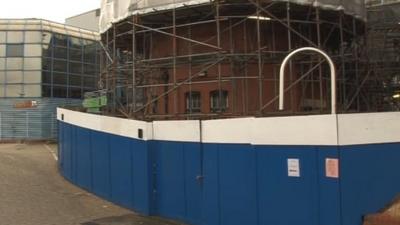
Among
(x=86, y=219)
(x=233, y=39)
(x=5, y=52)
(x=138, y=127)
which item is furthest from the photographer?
(x=5, y=52)

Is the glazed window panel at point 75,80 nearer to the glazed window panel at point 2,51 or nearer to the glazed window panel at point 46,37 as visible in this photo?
the glazed window panel at point 46,37

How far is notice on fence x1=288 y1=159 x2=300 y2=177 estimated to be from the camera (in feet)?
37.5

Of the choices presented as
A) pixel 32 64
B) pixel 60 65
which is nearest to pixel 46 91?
pixel 32 64

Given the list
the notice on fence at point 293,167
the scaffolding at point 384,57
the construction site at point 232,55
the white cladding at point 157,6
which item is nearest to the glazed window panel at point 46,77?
the construction site at point 232,55

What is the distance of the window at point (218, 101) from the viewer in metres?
20.1

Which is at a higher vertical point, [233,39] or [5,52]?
[5,52]

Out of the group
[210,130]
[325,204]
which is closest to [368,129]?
[325,204]

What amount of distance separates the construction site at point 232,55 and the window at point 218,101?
1.4 inches

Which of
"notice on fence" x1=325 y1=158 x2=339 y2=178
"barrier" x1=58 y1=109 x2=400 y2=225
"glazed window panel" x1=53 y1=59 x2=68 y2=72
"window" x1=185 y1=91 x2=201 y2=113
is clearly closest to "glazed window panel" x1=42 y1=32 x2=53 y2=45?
"glazed window panel" x1=53 y1=59 x2=68 y2=72

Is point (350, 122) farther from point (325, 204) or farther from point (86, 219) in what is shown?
point (86, 219)

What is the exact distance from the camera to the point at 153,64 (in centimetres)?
2034

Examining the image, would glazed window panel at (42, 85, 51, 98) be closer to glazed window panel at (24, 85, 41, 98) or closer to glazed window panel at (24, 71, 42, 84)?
glazed window panel at (24, 85, 41, 98)

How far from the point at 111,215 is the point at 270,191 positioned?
226 inches

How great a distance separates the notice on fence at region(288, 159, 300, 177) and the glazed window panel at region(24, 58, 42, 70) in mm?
40124
